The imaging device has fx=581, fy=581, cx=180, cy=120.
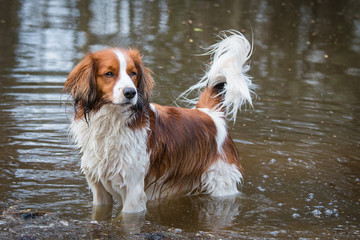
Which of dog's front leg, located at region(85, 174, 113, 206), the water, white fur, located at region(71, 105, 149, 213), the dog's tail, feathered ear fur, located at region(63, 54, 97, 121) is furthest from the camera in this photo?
the dog's tail

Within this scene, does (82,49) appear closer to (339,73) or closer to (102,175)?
(339,73)

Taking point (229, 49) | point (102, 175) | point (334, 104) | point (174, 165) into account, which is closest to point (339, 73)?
point (334, 104)

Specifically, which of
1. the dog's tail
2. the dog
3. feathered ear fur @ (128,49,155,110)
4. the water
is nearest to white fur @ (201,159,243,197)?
the dog

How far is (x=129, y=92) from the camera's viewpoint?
16.0 feet

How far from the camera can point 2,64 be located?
35.9 feet

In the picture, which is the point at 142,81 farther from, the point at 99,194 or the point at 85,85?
the point at 99,194

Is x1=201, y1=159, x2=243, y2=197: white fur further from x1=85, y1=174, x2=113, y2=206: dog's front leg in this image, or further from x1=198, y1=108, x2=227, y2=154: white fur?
x1=85, y1=174, x2=113, y2=206: dog's front leg

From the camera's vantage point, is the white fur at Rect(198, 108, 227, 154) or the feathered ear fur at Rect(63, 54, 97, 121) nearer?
the feathered ear fur at Rect(63, 54, 97, 121)

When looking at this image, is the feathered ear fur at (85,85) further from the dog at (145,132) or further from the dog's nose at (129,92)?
the dog's nose at (129,92)

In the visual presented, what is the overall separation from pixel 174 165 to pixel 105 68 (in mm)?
1426

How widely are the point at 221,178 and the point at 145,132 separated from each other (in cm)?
123

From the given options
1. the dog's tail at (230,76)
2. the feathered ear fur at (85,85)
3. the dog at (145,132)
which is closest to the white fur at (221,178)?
the dog at (145,132)

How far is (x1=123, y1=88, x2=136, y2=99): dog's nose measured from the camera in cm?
489

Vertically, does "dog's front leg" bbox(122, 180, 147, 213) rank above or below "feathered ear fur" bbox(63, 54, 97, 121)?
below
